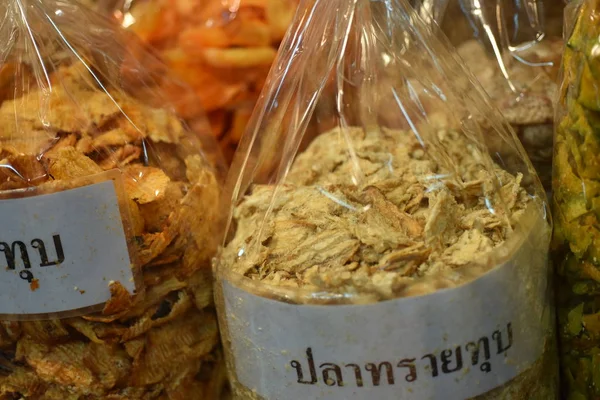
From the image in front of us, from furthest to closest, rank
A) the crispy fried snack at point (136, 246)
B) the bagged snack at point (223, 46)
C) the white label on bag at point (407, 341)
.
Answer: the bagged snack at point (223, 46)
the crispy fried snack at point (136, 246)
the white label on bag at point (407, 341)

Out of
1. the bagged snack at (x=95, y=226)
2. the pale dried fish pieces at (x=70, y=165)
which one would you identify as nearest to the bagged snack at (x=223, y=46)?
the bagged snack at (x=95, y=226)

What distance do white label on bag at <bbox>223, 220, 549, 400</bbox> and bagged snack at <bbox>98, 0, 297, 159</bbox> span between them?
0.96 feet

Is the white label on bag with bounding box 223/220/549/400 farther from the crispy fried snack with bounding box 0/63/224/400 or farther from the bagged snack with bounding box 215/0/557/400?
the crispy fried snack with bounding box 0/63/224/400

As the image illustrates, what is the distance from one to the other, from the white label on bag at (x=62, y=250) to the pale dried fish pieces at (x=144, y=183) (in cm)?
3

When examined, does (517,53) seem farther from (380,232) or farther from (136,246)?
(136,246)

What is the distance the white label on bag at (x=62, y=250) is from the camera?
24.7 inches

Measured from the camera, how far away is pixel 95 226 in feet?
2.11

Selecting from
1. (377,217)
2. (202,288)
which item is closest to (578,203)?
(377,217)

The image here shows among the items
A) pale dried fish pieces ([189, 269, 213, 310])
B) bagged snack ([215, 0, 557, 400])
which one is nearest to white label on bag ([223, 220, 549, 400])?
bagged snack ([215, 0, 557, 400])

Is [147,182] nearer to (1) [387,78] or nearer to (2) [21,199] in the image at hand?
(2) [21,199]

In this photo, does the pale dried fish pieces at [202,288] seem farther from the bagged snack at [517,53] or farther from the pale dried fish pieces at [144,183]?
the bagged snack at [517,53]

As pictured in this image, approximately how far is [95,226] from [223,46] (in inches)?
11.3

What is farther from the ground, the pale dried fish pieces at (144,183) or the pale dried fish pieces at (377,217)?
the pale dried fish pieces at (144,183)

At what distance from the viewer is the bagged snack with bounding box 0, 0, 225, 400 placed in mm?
640
